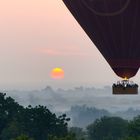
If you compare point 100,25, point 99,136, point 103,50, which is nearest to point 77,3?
point 100,25

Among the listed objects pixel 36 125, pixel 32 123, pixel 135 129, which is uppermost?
pixel 135 129

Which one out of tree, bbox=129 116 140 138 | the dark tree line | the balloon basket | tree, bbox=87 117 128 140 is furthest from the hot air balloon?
tree, bbox=87 117 128 140

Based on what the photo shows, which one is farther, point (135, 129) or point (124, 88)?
point (135, 129)

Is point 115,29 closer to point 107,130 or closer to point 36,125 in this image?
point 36,125

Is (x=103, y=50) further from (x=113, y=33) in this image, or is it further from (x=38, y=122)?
(x=38, y=122)

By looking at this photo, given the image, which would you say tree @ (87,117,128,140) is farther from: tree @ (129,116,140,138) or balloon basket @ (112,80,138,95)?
balloon basket @ (112,80,138,95)

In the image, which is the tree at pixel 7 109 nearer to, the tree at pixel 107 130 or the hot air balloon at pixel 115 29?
the tree at pixel 107 130

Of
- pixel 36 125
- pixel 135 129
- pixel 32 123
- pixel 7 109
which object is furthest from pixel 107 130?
pixel 36 125

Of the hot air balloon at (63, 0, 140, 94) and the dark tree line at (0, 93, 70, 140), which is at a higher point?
the dark tree line at (0, 93, 70, 140)
